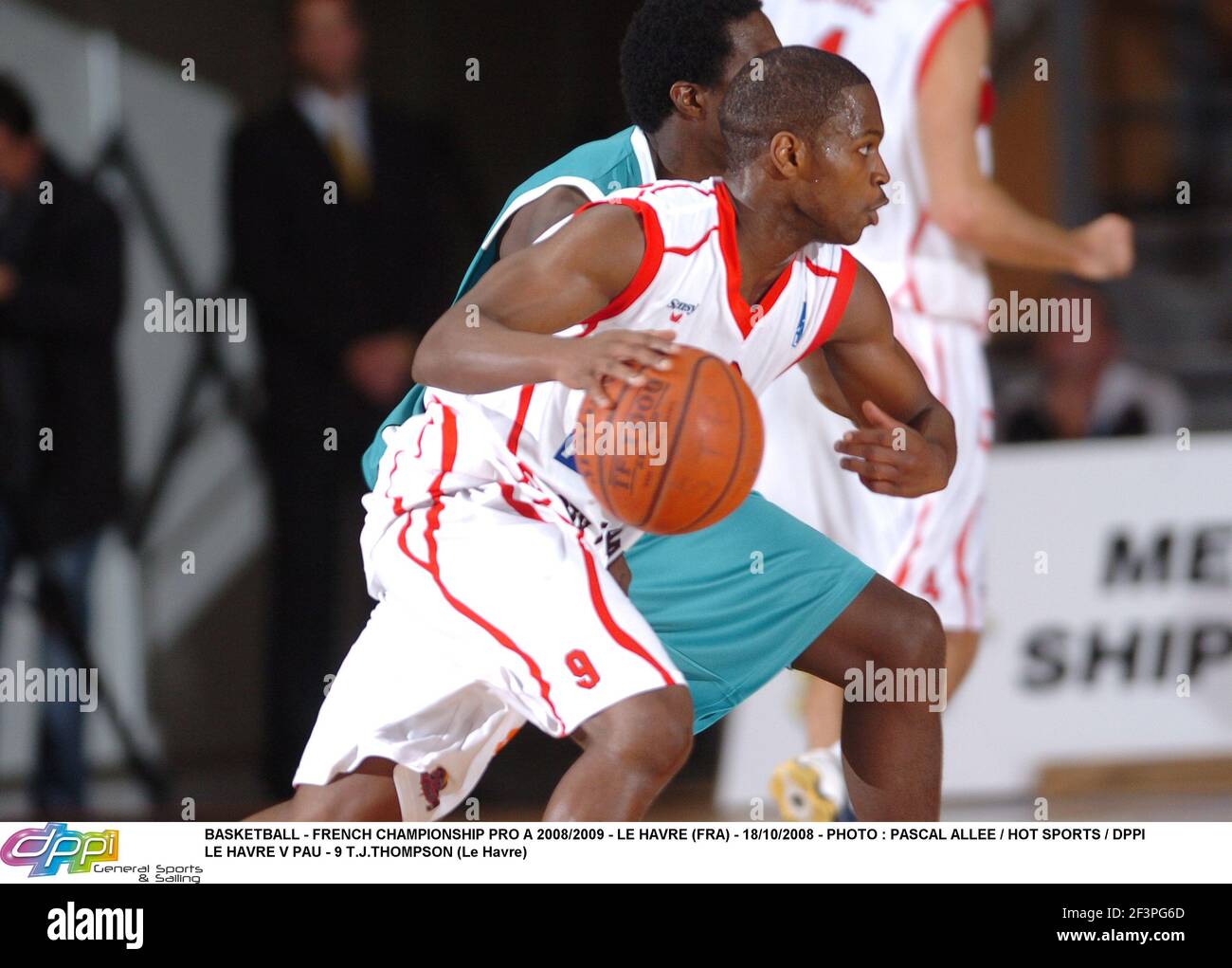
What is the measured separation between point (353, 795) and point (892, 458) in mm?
1041

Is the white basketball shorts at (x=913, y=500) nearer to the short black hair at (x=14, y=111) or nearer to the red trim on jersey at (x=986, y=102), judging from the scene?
the red trim on jersey at (x=986, y=102)

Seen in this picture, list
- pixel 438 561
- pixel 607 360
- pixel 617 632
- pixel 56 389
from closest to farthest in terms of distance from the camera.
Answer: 1. pixel 607 360
2. pixel 617 632
3. pixel 438 561
4. pixel 56 389

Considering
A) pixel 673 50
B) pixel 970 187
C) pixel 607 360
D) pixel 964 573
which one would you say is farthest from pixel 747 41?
pixel 964 573

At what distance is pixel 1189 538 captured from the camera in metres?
5.44

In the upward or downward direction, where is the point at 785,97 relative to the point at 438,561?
upward

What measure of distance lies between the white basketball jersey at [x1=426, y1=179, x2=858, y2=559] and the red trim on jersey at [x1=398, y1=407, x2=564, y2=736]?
0.05ft

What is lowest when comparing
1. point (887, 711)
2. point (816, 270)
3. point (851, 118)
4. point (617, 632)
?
point (887, 711)

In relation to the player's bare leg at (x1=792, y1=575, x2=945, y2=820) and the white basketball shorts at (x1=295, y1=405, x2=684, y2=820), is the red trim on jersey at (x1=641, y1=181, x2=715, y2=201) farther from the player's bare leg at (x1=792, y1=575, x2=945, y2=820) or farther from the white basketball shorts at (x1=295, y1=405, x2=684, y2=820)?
the player's bare leg at (x1=792, y1=575, x2=945, y2=820)

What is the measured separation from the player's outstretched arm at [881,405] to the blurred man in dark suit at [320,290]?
2286 mm

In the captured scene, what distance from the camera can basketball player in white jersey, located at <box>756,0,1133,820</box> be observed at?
12.8 feet

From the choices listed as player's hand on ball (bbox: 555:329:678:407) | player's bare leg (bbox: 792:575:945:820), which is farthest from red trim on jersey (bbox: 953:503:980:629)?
player's hand on ball (bbox: 555:329:678:407)

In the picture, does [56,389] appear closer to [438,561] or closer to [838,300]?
[438,561]

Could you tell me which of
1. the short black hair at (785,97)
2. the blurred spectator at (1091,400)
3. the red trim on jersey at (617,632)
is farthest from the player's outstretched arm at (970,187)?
the blurred spectator at (1091,400)

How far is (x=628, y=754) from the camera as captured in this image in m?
2.64
